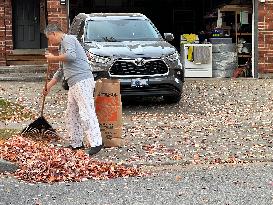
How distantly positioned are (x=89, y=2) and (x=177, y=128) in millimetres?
13602

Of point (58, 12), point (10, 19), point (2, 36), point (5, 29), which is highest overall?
point (58, 12)

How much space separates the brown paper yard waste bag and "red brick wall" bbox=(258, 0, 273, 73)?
994cm

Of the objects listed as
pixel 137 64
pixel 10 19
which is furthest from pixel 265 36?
pixel 10 19

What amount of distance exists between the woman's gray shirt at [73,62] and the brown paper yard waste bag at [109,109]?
18.9 inches

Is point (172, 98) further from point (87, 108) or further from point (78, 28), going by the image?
point (87, 108)

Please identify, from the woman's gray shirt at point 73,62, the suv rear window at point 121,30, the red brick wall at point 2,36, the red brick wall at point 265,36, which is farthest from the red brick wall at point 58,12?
the woman's gray shirt at point 73,62

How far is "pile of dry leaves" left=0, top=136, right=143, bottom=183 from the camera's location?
28.6ft

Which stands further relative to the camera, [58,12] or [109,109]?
[58,12]

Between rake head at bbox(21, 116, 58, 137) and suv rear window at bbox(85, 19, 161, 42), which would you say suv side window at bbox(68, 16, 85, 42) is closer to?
suv rear window at bbox(85, 19, 161, 42)

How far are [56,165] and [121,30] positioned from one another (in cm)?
731

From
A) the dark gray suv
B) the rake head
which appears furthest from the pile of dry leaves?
the dark gray suv

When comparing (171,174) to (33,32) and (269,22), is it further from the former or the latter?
(33,32)

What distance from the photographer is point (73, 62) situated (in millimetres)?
10031

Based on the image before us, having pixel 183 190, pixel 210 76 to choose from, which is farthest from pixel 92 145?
pixel 210 76
